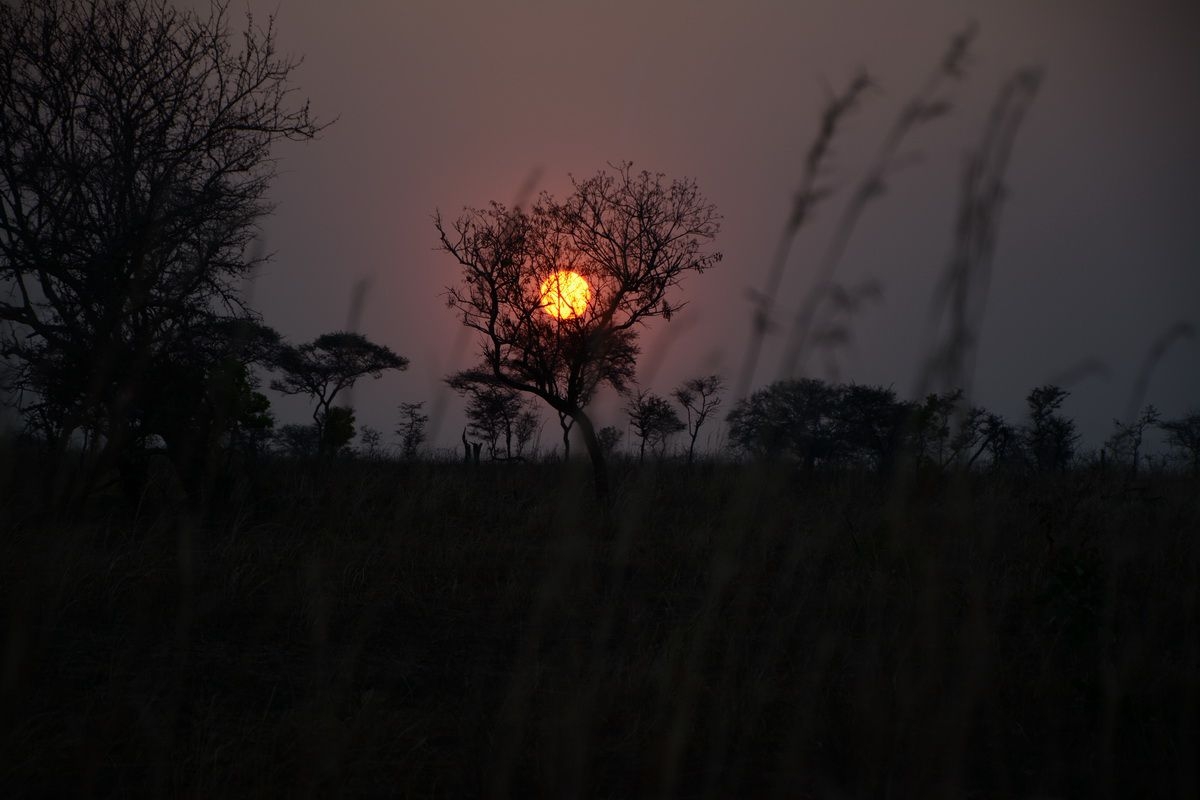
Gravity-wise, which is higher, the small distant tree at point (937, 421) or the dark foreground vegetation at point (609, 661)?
the small distant tree at point (937, 421)

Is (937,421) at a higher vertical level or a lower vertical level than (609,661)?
higher

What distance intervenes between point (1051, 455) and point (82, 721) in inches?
393

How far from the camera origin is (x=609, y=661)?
348 cm

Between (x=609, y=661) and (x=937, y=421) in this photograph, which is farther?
(x=609, y=661)

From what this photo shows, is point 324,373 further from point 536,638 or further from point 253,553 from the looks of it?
point 536,638

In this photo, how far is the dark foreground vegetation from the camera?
241 centimetres

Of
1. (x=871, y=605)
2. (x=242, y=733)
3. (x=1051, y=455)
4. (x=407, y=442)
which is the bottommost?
(x=242, y=733)

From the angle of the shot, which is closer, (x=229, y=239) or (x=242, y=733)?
(x=242, y=733)

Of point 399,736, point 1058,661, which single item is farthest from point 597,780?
point 1058,661

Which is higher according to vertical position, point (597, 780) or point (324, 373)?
point (324, 373)

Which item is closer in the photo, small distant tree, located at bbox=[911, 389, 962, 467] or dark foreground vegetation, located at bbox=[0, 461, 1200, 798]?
small distant tree, located at bbox=[911, 389, 962, 467]

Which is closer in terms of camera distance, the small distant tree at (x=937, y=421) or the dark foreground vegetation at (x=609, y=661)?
the small distant tree at (x=937, y=421)

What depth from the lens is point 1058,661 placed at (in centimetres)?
361

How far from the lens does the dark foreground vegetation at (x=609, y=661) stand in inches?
94.9
